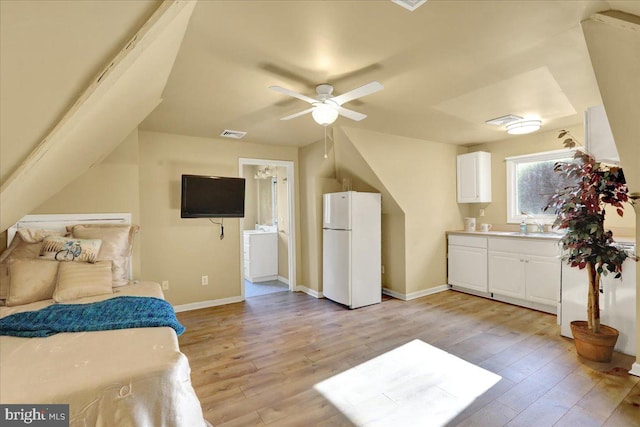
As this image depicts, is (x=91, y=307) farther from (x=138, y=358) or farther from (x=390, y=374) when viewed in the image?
(x=390, y=374)

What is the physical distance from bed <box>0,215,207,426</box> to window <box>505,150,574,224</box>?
464 centimetres

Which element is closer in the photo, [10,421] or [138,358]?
[10,421]

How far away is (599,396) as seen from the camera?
6.73ft

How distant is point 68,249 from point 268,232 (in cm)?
332

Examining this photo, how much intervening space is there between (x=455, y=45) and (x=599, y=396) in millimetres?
2600

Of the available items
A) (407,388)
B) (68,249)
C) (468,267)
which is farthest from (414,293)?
(68,249)

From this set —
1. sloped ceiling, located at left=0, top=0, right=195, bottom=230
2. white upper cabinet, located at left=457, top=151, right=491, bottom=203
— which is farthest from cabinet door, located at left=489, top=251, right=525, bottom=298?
sloped ceiling, located at left=0, top=0, right=195, bottom=230

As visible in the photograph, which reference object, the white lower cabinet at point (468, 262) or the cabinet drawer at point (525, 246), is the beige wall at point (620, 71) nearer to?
the cabinet drawer at point (525, 246)

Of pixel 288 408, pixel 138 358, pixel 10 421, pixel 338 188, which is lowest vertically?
pixel 288 408

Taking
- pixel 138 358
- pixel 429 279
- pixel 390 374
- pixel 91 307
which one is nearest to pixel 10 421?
pixel 138 358

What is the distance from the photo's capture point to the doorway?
15.8ft

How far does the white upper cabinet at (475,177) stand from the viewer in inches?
184

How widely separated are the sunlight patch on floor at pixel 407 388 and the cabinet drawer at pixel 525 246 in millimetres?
2054

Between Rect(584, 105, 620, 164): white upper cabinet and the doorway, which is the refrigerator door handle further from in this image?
Rect(584, 105, 620, 164): white upper cabinet
